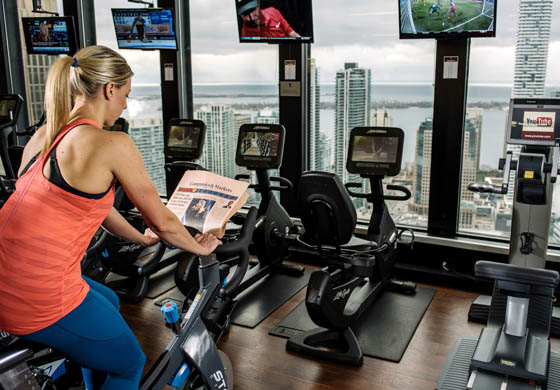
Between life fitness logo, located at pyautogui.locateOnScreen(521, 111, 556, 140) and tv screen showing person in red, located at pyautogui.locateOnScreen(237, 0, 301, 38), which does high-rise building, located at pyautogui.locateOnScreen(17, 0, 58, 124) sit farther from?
life fitness logo, located at pyautogui.locateOnScreen(521, 111, 556, 140)

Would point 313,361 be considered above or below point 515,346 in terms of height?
below

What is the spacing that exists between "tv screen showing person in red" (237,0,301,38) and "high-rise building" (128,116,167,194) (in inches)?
75.4

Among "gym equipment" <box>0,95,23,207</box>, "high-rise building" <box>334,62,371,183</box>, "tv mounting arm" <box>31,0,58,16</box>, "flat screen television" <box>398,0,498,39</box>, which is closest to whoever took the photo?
"flat screen television" <box>398,0,498,39</box>

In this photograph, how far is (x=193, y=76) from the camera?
19.1 ft

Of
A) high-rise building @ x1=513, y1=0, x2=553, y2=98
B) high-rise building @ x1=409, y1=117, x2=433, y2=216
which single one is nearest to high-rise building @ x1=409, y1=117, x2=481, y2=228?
high-rise building @ x1=409, y1=117, x2=433, y2=216

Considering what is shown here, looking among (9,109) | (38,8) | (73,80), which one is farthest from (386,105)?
(38,8)

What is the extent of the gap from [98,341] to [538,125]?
2.82 meters

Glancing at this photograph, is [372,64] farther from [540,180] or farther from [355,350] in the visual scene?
[355,350]

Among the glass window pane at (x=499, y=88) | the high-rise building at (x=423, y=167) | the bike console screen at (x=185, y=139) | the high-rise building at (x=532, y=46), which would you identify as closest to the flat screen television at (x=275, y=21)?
the bike console screen at (x=185, y=139)

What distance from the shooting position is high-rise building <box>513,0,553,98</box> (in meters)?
4.09

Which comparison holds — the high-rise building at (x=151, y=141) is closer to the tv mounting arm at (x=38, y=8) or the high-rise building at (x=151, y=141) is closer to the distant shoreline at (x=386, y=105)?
the distant shoreline at (x=386, y=105)

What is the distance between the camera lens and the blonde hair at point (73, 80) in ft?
5.34

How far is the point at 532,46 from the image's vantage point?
13.7ft

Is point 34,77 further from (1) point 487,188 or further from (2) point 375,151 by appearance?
(1) point 487,188
